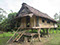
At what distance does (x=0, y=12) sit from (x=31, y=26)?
2734cm

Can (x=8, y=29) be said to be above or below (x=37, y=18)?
below

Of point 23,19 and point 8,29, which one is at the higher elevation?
point 23,19

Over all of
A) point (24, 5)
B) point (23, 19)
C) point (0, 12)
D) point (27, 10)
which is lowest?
point (23, 19)

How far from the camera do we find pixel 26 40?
1040cm

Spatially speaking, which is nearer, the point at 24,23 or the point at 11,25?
the point at 24,23

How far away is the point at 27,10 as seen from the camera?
1051 cm

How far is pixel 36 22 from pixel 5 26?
1621cm

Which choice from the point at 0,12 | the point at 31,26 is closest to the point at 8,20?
the point at 0,12

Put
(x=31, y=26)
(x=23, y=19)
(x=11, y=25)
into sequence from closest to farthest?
1. (x=31, y=26)
2. (x=23, y=19)
3. (x=11, y=25)

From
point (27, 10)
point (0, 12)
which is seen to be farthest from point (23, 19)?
point (0, 12)

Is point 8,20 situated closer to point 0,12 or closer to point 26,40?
point 0,12

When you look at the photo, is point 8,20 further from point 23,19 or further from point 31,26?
point 31,26

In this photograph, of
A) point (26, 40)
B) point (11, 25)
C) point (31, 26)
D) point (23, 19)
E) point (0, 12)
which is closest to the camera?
point (31, 26)

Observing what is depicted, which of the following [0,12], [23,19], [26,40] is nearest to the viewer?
[26,40]
